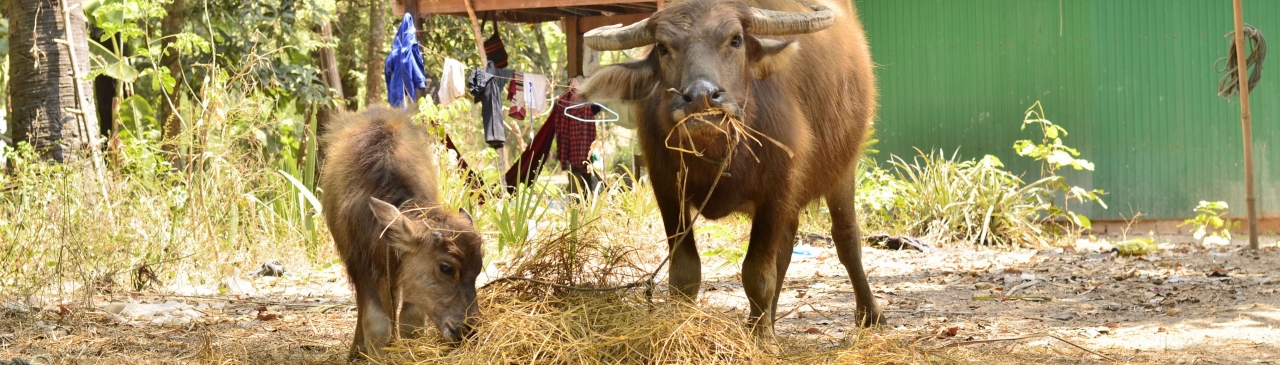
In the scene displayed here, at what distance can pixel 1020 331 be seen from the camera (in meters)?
5.52

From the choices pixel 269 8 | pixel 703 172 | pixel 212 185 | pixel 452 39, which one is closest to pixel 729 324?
pixel 703 172

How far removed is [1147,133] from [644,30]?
889 cm

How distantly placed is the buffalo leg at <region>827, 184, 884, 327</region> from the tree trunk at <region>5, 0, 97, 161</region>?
5.52m

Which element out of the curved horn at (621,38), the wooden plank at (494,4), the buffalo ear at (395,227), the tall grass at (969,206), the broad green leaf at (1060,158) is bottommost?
the tall grass at (969,206)

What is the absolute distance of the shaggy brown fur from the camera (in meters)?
4.37

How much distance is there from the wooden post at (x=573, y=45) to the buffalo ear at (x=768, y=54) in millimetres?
7784

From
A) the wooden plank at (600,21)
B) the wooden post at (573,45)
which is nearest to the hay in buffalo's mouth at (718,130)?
the wooden post at (573,45)

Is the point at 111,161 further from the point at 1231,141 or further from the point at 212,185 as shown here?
the point at 1231,141

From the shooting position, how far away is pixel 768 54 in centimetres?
464

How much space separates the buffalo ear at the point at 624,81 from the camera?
4.65m

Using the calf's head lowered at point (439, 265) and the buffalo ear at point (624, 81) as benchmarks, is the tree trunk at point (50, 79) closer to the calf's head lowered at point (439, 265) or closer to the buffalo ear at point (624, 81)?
the calf's head lowered at point (439, 265)

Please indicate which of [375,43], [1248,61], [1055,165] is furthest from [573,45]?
[1248,61]

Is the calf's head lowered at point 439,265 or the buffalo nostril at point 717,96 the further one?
the calf's head lowered at point 439,265

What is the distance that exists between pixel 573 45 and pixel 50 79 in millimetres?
5951
